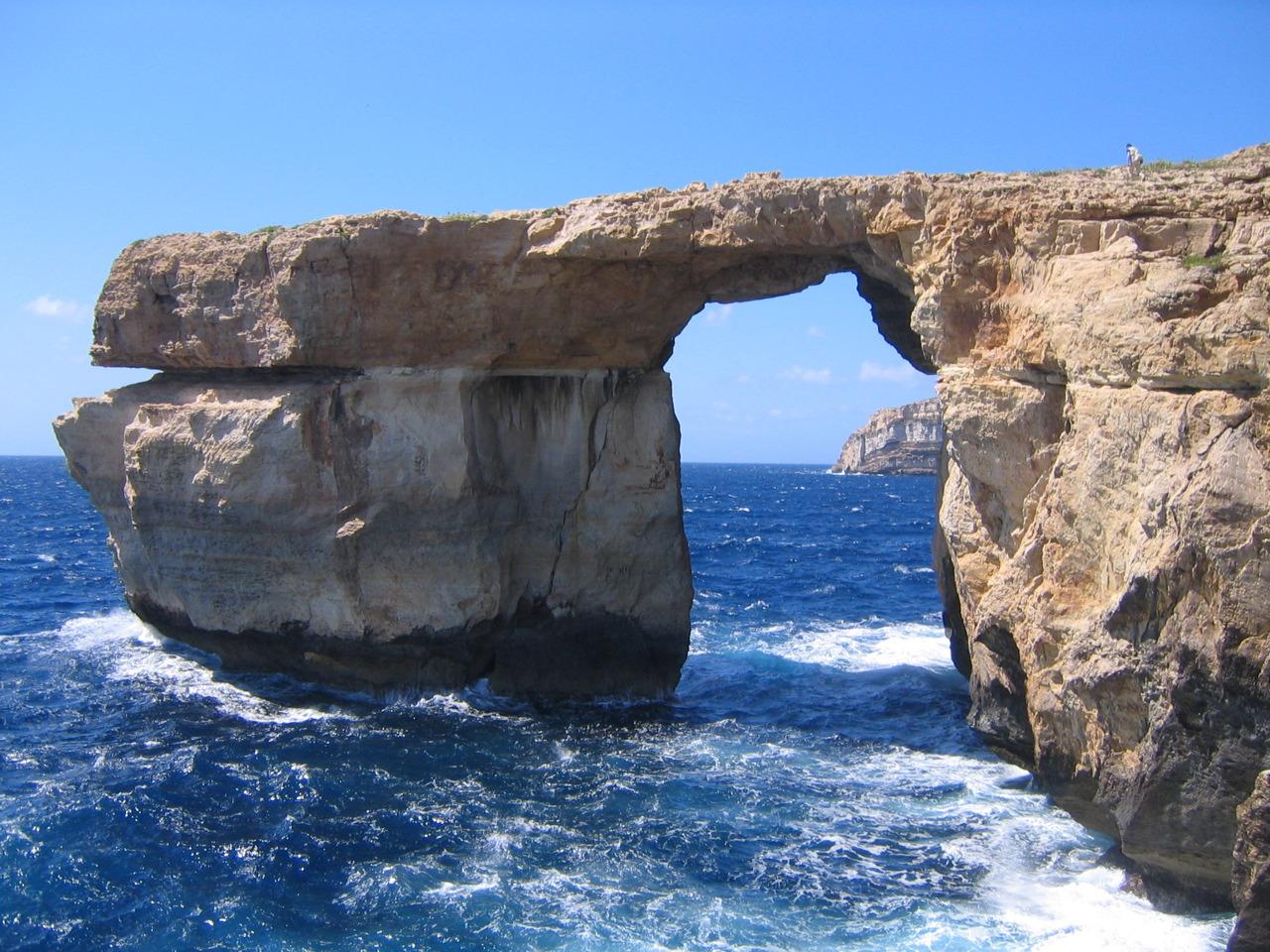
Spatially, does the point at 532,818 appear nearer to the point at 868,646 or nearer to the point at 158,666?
the point at 158,666

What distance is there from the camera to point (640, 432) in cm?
2102

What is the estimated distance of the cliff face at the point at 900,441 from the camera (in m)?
116

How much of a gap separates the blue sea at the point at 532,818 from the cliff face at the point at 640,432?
3.66 feet

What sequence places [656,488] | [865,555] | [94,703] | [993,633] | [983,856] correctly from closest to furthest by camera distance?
[983,856]
[993,633]
[94,703]
[656,488]
[865,555]

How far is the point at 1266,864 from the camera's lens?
9.73m

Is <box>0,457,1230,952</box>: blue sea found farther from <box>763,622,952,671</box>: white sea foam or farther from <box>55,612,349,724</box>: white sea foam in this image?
<box>763,622,952,671</box>: white sea foam

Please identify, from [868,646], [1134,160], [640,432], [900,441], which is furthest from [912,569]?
[900,441]

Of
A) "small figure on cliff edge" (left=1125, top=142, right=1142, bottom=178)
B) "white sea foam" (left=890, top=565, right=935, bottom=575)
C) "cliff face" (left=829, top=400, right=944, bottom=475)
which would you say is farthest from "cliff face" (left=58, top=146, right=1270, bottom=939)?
"cliff face" (left=829, top=400, right=944, bottom=475)

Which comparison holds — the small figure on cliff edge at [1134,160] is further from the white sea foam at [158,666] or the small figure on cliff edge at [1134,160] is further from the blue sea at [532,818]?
the white sea foam at [158,666]

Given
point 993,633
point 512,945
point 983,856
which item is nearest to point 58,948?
point 512,945

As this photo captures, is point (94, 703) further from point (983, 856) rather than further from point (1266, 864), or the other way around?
Result: point (1266, 864)

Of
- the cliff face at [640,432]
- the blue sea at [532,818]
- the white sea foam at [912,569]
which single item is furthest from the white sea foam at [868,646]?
the white sea foam at [912,569]

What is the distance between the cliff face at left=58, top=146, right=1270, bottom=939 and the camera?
1131 centimetres

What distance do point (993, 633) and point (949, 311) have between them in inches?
174
